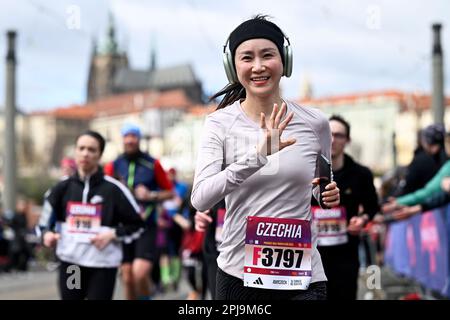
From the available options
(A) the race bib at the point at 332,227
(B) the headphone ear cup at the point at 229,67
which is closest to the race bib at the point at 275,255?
(B) the headphone ear cup at the point at 229,67

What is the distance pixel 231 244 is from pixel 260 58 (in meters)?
0.73

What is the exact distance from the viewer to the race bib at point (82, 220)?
6531 mm

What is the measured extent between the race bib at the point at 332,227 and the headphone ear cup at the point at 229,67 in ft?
9.31

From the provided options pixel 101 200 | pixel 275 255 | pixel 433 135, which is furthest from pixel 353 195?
pixel 275 255

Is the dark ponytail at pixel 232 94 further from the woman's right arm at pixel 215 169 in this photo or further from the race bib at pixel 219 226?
the race bib at pixel 219 226

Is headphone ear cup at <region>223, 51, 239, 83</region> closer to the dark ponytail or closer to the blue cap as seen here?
the dark ponytail

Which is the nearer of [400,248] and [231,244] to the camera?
[231,244]

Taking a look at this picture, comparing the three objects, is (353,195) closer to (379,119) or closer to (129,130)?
(129,130)

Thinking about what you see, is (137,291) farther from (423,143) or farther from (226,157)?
(226,157)

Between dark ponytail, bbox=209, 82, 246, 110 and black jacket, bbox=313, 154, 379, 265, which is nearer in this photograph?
dark ponytail, bbox=209, 82, 246, 110

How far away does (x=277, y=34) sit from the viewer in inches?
135

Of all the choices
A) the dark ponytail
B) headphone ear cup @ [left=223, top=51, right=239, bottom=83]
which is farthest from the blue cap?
headphone ear cup @ [left=223, top=51, right=239, bottom=83]

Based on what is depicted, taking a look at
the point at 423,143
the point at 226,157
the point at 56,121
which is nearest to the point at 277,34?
the point at 226,157

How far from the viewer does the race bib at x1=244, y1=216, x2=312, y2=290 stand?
3.44m
